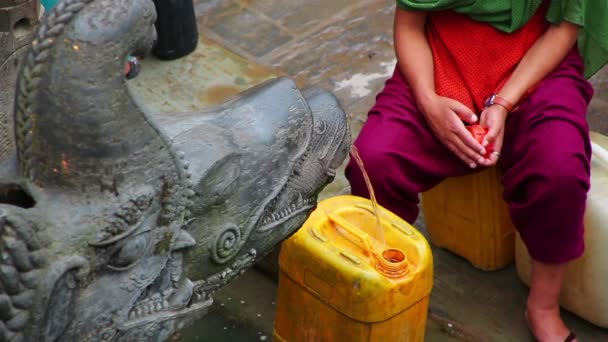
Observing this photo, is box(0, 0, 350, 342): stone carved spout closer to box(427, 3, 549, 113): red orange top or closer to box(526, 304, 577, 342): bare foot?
box(427, 3, 549, 113): red orange top

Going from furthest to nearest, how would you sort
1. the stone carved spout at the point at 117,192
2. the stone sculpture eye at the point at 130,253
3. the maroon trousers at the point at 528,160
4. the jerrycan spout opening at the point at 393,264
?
the maroon trousers at the point at 528,160 < the jerrycan spout opening at the point at 393,264 < the stone sculpture eye at the point at 130,253 < the stone carved spout at the point at 117,192

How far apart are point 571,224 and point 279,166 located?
133cm

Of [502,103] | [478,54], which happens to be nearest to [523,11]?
[478,54]

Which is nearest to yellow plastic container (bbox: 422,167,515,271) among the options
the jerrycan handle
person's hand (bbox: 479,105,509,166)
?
person's hand (bbox: 479,105,509,166)

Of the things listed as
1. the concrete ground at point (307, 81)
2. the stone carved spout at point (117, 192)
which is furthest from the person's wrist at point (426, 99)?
the stone carved spout at point (117, 192)

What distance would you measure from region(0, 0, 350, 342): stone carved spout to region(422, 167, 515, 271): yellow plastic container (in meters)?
1.46

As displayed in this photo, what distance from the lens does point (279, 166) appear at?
5.59ft

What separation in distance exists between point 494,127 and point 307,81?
1.61 m

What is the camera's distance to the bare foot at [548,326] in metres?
2.96

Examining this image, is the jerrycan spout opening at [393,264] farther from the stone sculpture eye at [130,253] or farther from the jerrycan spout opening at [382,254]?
the stone sculpture eye at [130,253]

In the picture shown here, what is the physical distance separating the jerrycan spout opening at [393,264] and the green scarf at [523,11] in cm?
84

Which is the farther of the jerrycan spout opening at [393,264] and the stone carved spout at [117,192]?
the jerrycan spout opening at [393,264]

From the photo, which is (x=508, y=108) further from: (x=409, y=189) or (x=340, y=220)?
(x=340, y=220)

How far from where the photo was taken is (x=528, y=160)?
272 centimetres
